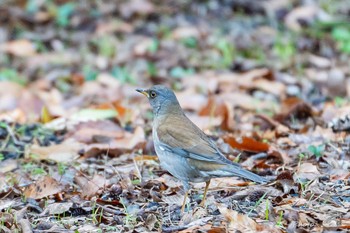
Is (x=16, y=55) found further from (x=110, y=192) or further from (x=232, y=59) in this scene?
(x=110, y=192)

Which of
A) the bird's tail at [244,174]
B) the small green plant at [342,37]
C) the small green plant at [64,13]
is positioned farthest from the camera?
the small green plant at [64,13]

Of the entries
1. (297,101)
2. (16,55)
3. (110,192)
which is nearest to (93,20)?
(16,55)

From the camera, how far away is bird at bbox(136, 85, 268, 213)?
17.0 feet

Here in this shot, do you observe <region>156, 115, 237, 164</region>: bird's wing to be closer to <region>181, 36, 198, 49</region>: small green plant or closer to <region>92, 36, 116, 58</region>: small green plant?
→ <region>92, 36, 116, 58</region>: small green plant

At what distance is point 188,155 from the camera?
5395 mm

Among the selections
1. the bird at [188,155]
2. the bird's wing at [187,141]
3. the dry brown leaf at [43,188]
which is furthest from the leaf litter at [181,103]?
the bird's wing at [187,141]

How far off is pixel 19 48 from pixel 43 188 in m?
6.28

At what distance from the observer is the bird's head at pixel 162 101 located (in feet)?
19.8

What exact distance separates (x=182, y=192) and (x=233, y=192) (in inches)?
16.6

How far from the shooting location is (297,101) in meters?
8.02

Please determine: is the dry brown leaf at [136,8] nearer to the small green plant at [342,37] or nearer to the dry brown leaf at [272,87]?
the small green plant at [342,37]

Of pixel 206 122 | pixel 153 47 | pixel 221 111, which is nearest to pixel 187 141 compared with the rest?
pixel 206 122

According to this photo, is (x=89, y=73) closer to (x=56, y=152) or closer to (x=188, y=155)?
(x=56, y=152)

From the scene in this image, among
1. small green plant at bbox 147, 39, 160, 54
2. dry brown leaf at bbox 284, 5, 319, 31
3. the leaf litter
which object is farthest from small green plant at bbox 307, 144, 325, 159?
dry brown leaf at bbox 284, 5, 319, 31
